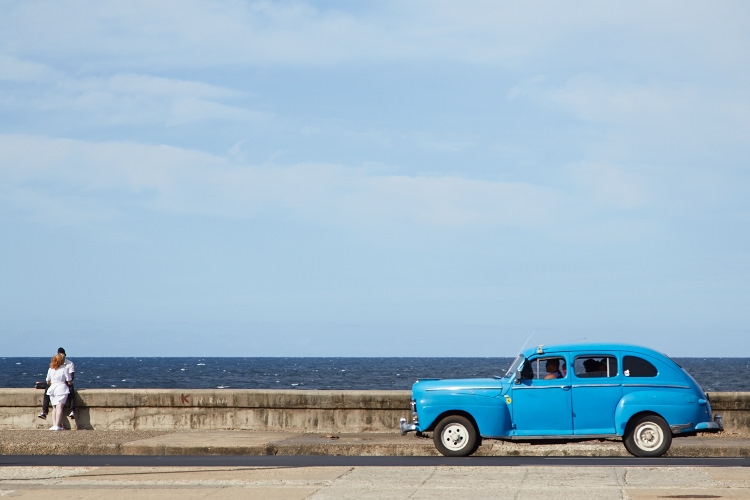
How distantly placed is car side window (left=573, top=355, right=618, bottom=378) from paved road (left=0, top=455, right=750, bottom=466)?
1219 millimetres

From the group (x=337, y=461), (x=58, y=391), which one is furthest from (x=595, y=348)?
(x=58, y=391)

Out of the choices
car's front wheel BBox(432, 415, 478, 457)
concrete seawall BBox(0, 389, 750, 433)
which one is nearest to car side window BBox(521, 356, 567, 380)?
car's front wheel BBox(432, 415, 478, 457)

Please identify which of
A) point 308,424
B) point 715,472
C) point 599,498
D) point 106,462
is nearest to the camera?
point 599,498

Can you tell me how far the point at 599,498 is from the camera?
1012 cm

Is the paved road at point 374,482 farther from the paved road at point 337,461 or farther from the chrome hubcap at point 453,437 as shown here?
the chrome hubcap at point 453,437

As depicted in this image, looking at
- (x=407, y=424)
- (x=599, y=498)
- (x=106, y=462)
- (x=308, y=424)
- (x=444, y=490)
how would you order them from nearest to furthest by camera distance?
(x=599, y=498)
(x=444, y=490)
(x=106, y=462)
(x=407, y=424)
(x=308, y=424)

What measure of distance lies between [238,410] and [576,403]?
6521 millimetres

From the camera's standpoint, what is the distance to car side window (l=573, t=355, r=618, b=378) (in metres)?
15.3

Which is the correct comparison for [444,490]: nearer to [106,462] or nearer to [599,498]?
[599,498]

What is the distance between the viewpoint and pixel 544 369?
50.6 feet

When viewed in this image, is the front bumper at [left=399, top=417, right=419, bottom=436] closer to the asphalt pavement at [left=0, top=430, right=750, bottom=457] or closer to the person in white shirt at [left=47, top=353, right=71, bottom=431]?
the asphalt pavement at [left=0, top=430, right=750, bottom=457]

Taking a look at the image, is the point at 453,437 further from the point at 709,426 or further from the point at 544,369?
the point at 709,426

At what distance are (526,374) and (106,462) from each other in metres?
6.07

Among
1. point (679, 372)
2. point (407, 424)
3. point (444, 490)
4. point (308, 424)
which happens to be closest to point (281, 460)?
point (407, 424)
